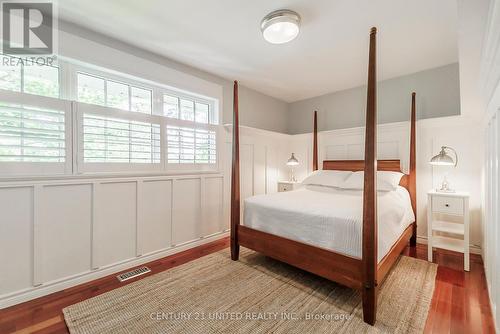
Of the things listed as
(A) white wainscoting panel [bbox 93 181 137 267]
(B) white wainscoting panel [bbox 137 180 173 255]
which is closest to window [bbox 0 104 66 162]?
(A) white wainscoting panel [bbox 93 181 137 267]

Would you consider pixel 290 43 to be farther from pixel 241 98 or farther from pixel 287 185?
pixel 287 185

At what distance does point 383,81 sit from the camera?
3404 millimetres

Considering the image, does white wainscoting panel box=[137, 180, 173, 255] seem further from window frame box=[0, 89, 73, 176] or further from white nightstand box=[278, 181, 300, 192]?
white nightstand box=[278, 181, 300, 192]

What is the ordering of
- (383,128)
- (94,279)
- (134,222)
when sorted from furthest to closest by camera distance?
1. (383,128)
2. (134,222)
3. (94,279)

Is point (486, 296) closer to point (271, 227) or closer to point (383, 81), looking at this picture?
point (271, 227)

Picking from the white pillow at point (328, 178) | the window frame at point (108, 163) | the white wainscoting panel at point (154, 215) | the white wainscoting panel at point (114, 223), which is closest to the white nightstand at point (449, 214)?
the white pillow at point (328, 178)

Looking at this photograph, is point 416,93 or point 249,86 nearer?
point 416,93

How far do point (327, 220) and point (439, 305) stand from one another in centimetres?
104

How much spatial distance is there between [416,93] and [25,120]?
174 inches

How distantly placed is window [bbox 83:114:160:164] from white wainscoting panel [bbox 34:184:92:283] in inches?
13.7

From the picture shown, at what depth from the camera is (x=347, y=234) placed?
1663mm

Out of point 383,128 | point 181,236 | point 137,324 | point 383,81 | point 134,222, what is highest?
point 383,81

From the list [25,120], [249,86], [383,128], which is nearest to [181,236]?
[25,120]

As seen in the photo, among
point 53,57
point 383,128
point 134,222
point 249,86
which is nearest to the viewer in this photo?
point 53,57
